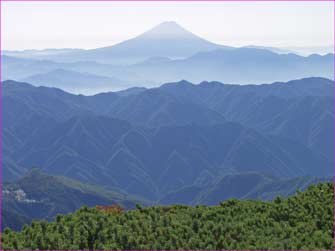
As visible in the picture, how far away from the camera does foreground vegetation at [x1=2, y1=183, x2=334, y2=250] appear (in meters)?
21.5

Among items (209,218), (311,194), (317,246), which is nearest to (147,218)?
(209,218)

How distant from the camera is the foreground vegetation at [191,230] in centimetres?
2150

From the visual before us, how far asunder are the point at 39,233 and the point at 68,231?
113 cm

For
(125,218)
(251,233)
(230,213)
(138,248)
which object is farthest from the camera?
(230,213)

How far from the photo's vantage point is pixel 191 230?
2288cm

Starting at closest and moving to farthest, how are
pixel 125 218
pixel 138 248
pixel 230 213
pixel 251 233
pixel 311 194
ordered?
1. pixel 138 248
2. pixel 251 233
3. pixel 125 218
4. pixel 230 213
5. pixel 311 194

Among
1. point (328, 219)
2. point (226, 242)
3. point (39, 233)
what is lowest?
point (39, 233)

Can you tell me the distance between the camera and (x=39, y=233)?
22328mm

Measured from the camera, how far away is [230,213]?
27156 millimetres

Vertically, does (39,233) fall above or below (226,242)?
below

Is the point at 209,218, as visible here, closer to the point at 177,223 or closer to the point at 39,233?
the point at 177,223

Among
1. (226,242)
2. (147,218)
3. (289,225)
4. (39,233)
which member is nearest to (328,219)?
(289,225)

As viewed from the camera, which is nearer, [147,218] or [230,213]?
[147,218]

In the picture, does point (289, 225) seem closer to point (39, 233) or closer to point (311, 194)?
point (311, 194)
